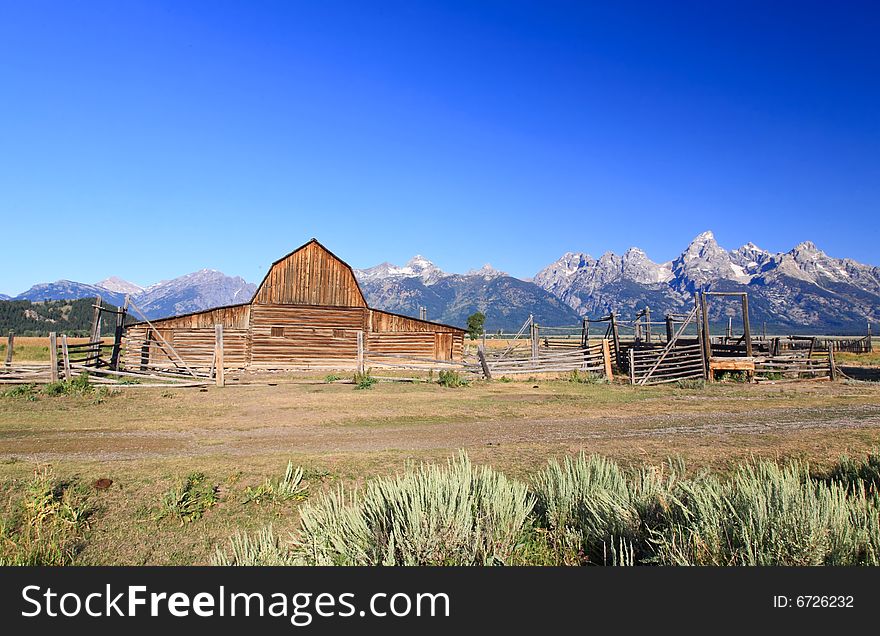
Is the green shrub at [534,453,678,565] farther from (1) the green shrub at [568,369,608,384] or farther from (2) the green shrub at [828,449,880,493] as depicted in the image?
(1) the green shrub at [568,369,608,384]

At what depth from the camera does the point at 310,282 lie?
30.5 m

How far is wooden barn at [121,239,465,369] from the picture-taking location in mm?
28516

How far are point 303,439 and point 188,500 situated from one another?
4.20 metres

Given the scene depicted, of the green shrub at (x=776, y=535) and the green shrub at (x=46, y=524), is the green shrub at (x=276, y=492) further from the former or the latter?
the green shrub at (x=776, y=535)

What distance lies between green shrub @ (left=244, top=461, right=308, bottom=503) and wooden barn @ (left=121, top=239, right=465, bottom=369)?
21751mm

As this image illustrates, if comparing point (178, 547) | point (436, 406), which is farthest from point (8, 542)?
point (436, 406)

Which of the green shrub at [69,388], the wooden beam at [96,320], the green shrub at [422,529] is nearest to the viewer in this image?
the green shrub at [422,529]

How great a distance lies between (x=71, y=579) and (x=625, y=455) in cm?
712

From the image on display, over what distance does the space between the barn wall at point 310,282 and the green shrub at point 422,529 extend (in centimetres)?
2698

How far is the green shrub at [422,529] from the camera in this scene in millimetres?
3562

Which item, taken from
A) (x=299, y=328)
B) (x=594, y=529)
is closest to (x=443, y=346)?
(x=299, y=328)

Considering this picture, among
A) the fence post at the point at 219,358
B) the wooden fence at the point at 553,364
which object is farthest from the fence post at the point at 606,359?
the fence post at the point at 219,358

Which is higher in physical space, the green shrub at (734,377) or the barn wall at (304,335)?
the barn wall at (304,335)

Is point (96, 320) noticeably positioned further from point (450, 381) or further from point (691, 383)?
point (691, 383)
